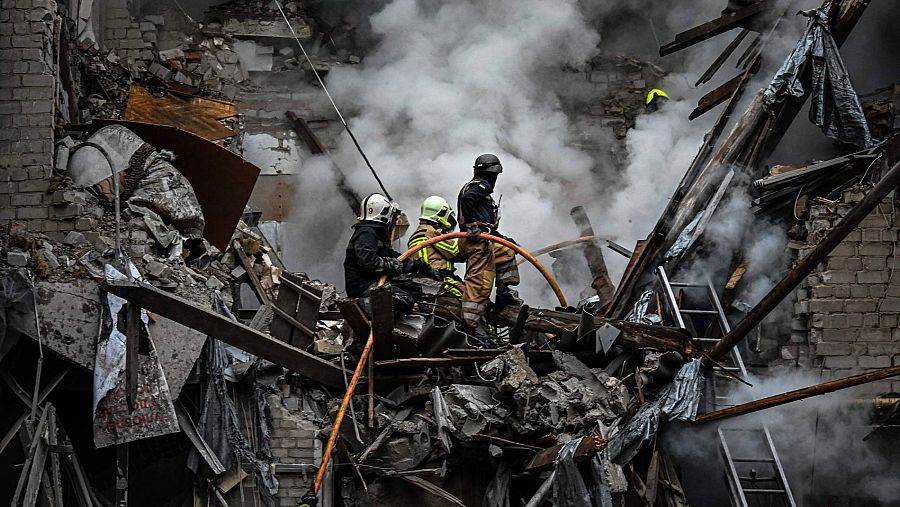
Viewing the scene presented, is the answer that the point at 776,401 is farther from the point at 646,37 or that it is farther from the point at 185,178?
the point at 646,37

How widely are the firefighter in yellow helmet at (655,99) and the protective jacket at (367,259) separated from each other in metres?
6.42

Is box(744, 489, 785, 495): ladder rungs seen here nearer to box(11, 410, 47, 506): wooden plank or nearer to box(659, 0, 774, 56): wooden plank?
box(659, 0, 774, 56): wooden plank

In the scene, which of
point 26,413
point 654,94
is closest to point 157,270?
point 26,413

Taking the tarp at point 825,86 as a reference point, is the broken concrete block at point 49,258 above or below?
below

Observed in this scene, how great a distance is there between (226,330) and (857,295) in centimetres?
520

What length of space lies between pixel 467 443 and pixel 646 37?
9.45m

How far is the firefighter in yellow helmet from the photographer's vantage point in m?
16.7

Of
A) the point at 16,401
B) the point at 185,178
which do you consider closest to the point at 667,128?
the point at 185,178

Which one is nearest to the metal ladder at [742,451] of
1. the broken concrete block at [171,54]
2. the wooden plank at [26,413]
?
the wooden plank at [26,413]

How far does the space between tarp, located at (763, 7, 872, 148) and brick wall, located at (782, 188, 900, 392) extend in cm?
55

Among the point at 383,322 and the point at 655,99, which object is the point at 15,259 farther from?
the point at 655,99

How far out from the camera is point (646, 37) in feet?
58.6

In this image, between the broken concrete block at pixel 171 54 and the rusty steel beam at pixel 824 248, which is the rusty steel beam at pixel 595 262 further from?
the broken concrete block at pixel 171 54

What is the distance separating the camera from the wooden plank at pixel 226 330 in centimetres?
952
